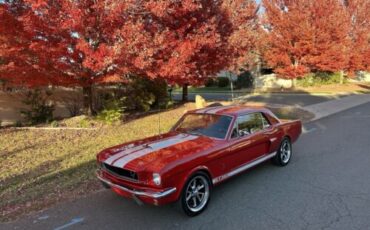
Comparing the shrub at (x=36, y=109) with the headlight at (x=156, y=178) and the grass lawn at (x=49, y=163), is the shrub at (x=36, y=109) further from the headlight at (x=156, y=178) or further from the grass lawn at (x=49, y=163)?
the headlight at (x=156, y=178)

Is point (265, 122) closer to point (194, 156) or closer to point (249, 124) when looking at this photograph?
point (249, 124)

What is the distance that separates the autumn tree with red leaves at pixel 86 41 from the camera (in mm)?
A: 8055

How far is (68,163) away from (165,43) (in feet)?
15.1

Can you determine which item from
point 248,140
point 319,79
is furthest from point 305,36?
point 248,140

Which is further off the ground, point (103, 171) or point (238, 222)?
point (103, 171)

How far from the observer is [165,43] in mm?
9766

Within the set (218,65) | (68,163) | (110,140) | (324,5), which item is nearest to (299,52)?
(324,5)

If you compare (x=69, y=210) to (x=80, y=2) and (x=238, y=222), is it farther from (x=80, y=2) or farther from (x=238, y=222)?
(x=80, y=2)

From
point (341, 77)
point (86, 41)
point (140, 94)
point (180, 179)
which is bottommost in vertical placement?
point (180, 179)

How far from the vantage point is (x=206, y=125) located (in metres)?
5.62

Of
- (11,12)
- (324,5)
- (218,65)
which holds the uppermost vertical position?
(324,5)

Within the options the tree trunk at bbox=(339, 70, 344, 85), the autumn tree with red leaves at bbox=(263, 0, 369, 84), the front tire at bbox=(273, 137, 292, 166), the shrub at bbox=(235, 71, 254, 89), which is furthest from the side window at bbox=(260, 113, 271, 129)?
the tree trunk at bbox=(339, 70, 344, 85)

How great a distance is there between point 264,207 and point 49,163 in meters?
4.61

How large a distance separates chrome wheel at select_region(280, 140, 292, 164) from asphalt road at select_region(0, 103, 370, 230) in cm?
17
